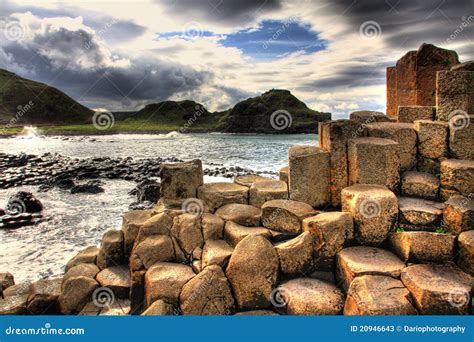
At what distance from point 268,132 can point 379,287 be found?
98.0 metres

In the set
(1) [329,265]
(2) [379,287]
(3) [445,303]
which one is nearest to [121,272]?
(1) [329,265]

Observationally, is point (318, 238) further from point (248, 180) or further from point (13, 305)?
point (13, 305)

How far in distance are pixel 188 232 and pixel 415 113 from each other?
5.56 meters

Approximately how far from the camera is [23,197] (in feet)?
52.0

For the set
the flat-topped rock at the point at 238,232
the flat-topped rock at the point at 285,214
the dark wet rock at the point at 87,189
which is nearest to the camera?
the flat-topped rock at the point at 238,232

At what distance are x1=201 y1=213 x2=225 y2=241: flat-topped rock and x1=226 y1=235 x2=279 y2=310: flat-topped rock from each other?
888 millimetres

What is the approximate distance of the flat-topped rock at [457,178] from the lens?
6.56 m

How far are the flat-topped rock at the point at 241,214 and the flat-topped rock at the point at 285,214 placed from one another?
0.23 metres

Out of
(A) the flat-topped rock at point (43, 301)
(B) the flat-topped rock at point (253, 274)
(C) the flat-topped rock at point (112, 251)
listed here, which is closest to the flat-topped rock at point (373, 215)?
(B) the flat-topped rock at point (253, 274)

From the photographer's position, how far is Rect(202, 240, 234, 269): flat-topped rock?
627 centimetres

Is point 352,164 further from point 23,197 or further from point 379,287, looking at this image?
point 23,197

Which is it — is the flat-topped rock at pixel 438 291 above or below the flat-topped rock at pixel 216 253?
below

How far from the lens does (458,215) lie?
6.02 m

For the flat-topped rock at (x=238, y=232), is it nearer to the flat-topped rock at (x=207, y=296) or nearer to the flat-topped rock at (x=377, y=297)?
the flat-topped rock at (x=207, y=296)
